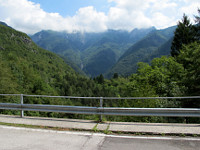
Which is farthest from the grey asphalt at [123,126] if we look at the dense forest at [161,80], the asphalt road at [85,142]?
the dense forest at [161,80]

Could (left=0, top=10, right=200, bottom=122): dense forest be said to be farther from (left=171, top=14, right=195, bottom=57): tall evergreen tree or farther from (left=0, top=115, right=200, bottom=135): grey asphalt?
(left=0, top=115, right=200, bottom=135): grey asphalt

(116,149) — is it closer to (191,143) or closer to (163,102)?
(191,143)

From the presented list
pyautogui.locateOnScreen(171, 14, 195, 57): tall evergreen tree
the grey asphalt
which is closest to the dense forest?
pyautogui.locateOnScreen(171, 14, 195, 57): tall evergreen tree

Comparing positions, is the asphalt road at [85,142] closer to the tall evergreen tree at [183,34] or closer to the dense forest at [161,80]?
the dense forest at [161,80]

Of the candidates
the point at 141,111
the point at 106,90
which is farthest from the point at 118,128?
the point at 106,90

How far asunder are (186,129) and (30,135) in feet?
15.1

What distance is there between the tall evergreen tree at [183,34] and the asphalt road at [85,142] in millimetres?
30697

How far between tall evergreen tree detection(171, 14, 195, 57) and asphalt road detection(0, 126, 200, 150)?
30.7 metres

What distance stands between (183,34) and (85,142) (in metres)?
33.1

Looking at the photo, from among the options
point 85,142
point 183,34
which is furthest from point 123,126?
point 183,34

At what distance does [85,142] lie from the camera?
4125mm

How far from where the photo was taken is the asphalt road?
382 cm

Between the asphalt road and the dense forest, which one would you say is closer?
the asphalt road

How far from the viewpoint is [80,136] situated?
4.52 m
